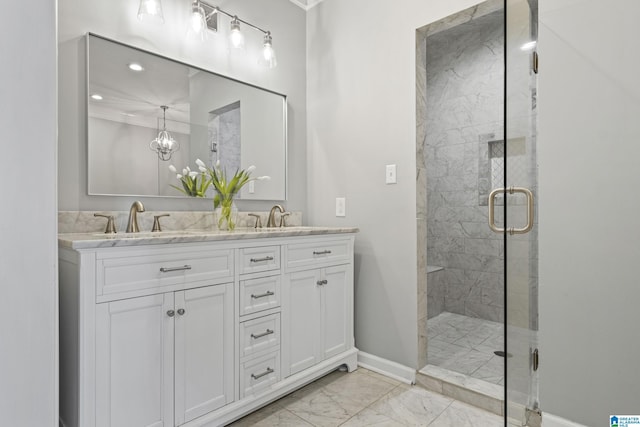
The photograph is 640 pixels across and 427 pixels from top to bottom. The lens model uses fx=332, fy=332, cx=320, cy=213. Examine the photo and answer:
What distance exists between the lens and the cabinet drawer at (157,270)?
121 centimetres

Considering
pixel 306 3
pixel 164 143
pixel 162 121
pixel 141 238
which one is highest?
pixel 306 3

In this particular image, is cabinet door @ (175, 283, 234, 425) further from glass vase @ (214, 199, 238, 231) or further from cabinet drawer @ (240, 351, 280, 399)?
glass vase @ (214, 199, 238, 231)

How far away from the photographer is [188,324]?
4.64 ft

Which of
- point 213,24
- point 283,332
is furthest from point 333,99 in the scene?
point 283,332

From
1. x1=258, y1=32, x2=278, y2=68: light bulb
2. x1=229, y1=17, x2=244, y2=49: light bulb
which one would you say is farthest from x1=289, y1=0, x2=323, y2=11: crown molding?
x1=229, y1=17, x2=244, y2=49: light bulb

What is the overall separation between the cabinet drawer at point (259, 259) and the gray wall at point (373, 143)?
785 millimetres

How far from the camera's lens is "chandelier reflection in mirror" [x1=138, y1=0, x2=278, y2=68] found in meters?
1.73

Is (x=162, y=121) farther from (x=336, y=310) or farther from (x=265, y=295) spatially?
(x=336, y=310)

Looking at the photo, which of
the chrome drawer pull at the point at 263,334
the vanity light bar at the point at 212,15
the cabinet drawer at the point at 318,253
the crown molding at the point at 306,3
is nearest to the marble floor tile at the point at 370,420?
the chrome drawer pull at the point at 263,334

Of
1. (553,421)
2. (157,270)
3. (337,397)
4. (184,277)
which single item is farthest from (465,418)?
(157,270)

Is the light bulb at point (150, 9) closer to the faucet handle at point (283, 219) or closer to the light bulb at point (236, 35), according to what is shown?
the light bulb at point (236, 35)

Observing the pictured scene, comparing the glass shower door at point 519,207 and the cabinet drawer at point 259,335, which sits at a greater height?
the glass shower door at point 519,207

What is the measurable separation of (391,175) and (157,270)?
1.47m
